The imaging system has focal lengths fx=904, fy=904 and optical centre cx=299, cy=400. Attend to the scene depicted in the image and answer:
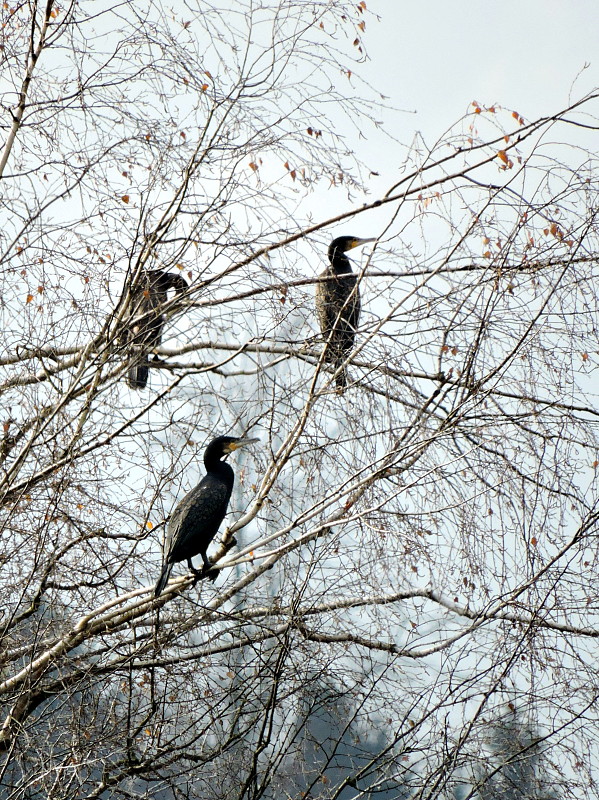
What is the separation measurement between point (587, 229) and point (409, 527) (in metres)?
1.32

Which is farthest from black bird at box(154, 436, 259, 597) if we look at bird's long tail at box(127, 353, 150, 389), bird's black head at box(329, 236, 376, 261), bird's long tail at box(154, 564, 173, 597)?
bird's black head at box(329, 236, 376, 261)

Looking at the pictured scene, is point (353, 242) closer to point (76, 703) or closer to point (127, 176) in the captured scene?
point (127, 176)

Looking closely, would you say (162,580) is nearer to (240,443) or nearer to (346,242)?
(240,443)

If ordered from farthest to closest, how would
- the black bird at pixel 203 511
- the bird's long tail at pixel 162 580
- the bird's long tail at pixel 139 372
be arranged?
the black bird at pixel 203 511 < the bird's long tail at pixel 139 372 < the bird's long tail at pixel 162 580

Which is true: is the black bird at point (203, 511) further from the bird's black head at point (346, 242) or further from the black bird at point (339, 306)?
the bird's black head at point (346, 242)

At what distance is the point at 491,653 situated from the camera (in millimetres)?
3234

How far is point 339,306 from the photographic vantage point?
4.88m

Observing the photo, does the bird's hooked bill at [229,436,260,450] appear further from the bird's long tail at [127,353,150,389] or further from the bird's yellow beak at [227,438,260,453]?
the bird's long tail at [127,353,150,389]

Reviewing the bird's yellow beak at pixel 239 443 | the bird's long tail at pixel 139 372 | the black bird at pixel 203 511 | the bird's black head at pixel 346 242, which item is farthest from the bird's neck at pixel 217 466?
the bird's black head at pixel 346 242

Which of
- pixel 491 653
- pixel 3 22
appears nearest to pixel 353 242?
pixel 3 22

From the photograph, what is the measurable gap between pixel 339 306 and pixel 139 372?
1.28 meters

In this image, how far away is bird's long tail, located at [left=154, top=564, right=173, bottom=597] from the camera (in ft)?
11.3

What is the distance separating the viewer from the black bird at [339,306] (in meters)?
3.49

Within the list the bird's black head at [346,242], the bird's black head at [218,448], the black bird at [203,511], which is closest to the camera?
the black bird at [203,511]
